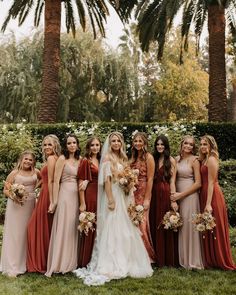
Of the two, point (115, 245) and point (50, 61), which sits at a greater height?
point (50, 61)

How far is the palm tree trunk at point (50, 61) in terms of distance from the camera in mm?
14992

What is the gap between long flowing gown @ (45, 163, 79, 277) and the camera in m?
6.31

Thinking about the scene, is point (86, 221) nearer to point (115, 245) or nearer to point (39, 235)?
point (115, 245)

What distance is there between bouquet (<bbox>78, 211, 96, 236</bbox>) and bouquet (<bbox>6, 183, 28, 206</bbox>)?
88cm

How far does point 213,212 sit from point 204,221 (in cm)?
43

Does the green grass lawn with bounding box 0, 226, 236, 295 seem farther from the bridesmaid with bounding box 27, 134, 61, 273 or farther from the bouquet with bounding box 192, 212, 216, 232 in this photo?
the bouquet with bounding box 192, 212, 216, 232

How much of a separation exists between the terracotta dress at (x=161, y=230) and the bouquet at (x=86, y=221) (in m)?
1.07

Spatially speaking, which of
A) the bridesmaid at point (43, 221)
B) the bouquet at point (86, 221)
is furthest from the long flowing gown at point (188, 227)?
the bridesmaid at point (43, 221)

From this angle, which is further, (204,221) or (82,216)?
(204,221)

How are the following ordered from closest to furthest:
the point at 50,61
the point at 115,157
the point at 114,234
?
the point at 114,234
the point at 115,157
the point at 50,61

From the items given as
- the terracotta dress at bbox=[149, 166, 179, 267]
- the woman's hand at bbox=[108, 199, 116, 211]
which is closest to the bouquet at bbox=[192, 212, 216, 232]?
the terracotta dress at bbox=[149, 166, 179, 267]

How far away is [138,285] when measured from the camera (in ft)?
19.1

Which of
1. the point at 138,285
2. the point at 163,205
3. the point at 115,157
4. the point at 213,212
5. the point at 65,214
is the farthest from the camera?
the point at 163,205

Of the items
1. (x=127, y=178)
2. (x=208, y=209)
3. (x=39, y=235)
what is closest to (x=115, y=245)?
(x=127, y=178)
